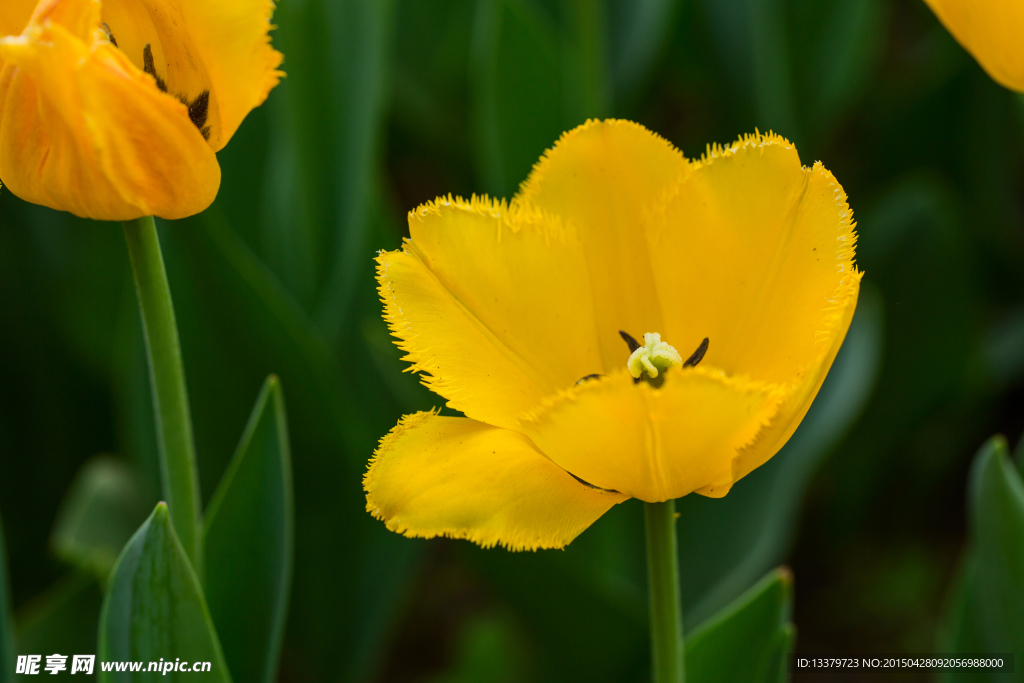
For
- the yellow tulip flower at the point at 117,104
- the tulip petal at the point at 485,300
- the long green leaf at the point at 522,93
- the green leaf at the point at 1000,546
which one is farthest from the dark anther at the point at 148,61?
the long green leaf at the point at 522,93

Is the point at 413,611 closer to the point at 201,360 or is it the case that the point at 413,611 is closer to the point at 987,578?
the point at 201,360

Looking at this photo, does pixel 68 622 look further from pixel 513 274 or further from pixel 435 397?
→ pixel 513 274

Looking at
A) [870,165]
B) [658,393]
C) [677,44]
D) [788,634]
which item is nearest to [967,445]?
[870,165]

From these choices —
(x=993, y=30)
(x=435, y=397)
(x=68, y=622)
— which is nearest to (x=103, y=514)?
(x=68, y=622)

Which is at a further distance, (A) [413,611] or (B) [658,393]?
(A) [413,611]

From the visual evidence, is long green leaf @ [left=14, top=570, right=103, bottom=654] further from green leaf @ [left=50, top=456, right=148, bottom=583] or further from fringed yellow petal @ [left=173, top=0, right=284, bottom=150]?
fringed yellow petal @ [left=173, top=0, right=284, bottom=150]

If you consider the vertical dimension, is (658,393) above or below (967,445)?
below

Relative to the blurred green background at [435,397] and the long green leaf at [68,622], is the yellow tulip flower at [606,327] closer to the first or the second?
the blurred green background at [435,397]
